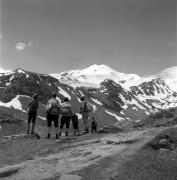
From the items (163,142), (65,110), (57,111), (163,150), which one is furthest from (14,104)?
(163,150)

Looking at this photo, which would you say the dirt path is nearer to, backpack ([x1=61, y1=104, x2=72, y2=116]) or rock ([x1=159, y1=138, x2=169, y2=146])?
rock ([x1=159, y1=138, x2=169, y2=146])

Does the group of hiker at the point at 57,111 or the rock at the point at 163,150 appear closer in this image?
the rock at the point at 163,150

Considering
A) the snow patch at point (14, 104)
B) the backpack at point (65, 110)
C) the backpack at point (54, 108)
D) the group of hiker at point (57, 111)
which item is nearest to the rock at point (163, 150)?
the group of hiker at point (57, 111)

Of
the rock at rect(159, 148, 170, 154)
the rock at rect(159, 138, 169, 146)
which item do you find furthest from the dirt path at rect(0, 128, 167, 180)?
the rock at rect(159, 148, 170, 154)

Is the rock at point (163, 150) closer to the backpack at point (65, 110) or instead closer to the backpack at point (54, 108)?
the backpack at point (54, 108)

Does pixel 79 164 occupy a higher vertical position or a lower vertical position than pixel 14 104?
lower

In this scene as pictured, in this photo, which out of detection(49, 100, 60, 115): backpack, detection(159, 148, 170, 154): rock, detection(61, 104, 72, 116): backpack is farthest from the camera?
detection(61, 104, 72, 116): backpack

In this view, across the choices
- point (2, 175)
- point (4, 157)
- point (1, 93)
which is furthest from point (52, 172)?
point (1, 93)

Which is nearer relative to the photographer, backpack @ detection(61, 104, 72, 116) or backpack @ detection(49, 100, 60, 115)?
backpack @ detection(49, 100, 60, 115)

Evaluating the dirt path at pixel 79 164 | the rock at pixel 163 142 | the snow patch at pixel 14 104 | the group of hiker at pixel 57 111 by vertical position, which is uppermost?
the snow patch at pixel 14 104

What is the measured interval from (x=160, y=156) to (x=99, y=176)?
3.23m

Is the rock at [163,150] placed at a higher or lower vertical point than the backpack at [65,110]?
lower

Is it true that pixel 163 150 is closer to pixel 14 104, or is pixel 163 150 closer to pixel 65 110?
pixel 65 110

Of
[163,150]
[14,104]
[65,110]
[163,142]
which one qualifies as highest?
[14,104]
